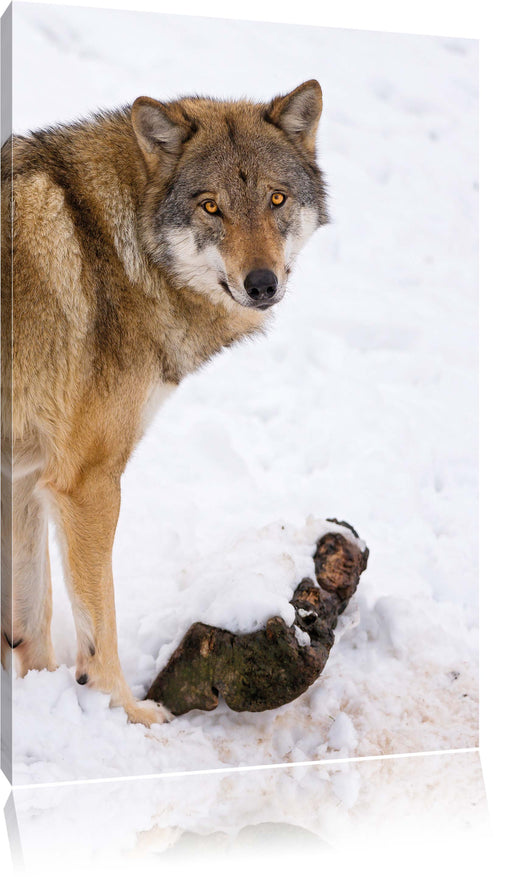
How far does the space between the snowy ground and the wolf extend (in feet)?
1.12

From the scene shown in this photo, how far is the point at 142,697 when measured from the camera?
14.1 ft

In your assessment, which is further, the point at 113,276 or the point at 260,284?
the point at 113,276

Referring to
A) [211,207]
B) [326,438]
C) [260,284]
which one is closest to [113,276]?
[211,207]

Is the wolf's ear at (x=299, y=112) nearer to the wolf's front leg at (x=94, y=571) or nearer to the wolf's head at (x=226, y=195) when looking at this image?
the wolf's head at (x=226, y=195)

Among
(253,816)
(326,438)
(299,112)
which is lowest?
(253,816)

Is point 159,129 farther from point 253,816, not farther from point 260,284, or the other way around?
point 253,816

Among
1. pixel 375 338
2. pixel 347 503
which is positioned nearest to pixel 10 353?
pixel 347 503

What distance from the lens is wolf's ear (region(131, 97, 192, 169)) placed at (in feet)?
12.4

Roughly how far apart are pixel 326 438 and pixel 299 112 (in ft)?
7.23

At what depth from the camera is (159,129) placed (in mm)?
3852

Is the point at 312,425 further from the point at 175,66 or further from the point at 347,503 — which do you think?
the point at 175,66

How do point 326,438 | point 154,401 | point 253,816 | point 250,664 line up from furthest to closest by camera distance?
point 326,438 < point 250,664 < point 154,401 < point 253,816

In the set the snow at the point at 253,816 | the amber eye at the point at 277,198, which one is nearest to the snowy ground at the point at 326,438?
the snow at the point at 253,816

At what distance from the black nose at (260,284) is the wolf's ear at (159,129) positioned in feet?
1.92
